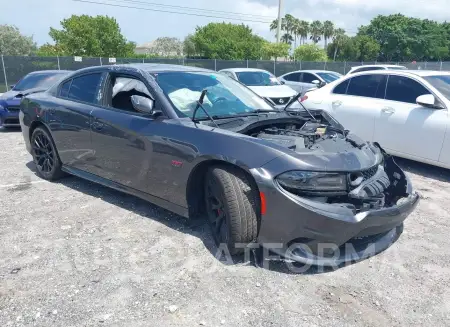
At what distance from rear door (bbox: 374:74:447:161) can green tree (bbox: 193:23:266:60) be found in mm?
41819

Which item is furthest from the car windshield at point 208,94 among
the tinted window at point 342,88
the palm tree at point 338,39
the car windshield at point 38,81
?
the palm tree at point 338,39

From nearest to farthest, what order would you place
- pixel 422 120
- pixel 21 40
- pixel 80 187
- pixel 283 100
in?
pixel 80 187, pixel 422 120, pixel 283 100, pixel 21 40

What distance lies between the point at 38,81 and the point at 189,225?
25.6 ft

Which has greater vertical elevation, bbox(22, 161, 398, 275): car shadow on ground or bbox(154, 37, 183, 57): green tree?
bbox(154, 37, 183, 57): green tree

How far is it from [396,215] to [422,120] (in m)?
2.95

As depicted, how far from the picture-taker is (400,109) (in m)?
5.59

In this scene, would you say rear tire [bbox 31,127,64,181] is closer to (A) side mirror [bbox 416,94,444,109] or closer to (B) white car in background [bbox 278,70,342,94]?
(A) side mirror [bbox 416,94,444,109]

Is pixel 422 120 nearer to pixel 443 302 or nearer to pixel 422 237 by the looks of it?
pixel 422 237

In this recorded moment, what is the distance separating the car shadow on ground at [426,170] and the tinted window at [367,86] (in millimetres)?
1161

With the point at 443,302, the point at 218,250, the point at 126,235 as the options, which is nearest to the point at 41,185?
the point at 126,235

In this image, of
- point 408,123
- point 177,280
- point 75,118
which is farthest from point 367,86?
point 177,280

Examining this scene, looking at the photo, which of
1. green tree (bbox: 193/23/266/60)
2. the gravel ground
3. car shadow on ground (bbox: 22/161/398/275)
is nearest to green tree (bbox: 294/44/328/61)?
green tree (bbox: 193/23/266/60)

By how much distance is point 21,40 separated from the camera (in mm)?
52219

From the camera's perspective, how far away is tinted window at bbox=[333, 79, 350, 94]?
6503mm
